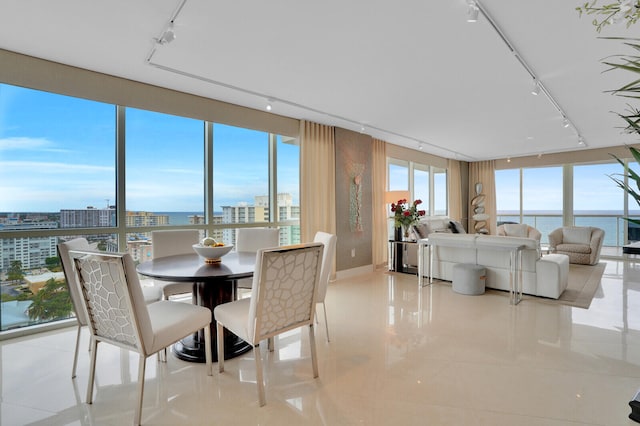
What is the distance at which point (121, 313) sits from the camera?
188cm

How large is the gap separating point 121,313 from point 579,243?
25.9 feet

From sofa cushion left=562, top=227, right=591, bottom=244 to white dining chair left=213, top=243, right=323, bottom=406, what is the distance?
680 cm

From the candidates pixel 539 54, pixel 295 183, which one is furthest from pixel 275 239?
pixel 539 54

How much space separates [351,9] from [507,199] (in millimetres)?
8642

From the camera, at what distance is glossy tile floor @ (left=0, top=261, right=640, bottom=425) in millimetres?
1877

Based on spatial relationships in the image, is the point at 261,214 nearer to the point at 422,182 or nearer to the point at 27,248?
the point at 27,248

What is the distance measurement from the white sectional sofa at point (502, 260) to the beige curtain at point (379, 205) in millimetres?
1330

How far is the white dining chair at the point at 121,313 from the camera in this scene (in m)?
1.80

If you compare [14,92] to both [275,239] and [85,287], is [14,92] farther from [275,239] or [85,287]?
[275,239]

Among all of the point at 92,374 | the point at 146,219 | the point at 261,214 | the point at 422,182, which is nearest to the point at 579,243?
the point at 422,182

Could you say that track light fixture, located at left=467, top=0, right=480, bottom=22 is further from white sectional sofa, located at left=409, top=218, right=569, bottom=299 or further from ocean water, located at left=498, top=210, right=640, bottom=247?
ocean water, located at left=498, top=210, right=640, bottom=247

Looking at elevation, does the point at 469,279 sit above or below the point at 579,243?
below

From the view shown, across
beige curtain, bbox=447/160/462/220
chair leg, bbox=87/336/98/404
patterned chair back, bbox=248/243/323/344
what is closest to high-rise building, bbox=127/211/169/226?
chair leg, bbox=87/336/98/404

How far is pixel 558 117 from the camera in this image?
16.1 ft
